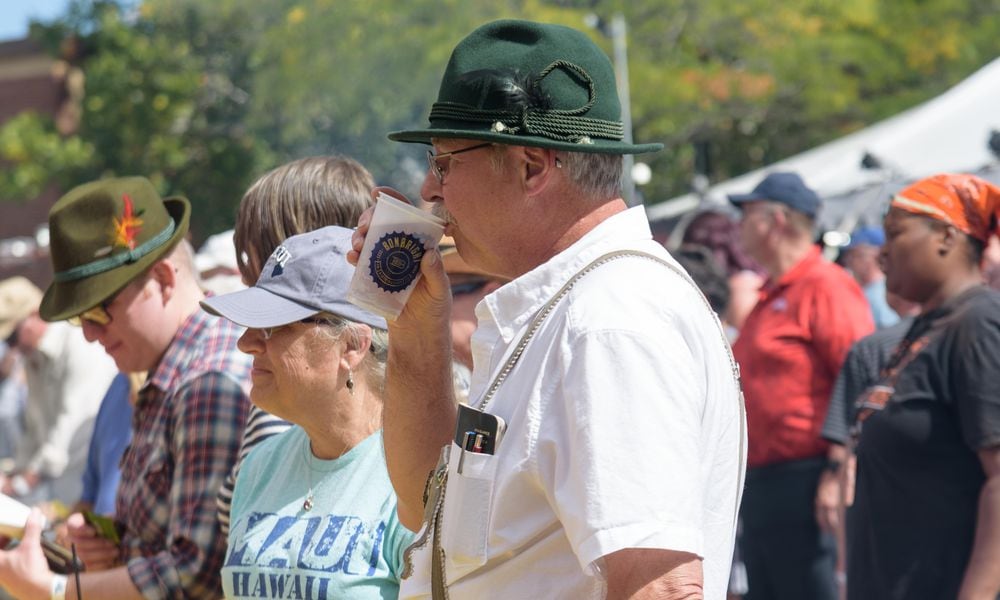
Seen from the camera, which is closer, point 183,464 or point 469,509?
point 469,509

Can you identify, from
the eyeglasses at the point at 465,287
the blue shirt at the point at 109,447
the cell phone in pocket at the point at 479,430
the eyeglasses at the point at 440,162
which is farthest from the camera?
the blue shirt at the point at 109,447

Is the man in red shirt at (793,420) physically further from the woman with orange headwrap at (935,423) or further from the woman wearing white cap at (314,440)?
the woman wearing white cap at (314,440)

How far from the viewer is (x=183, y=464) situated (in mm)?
3209

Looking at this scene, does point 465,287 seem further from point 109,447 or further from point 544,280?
point 544,280

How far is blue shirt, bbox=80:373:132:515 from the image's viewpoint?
4.13 m

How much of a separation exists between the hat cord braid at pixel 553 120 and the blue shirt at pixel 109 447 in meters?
2.61

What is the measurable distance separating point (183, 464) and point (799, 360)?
119 inches

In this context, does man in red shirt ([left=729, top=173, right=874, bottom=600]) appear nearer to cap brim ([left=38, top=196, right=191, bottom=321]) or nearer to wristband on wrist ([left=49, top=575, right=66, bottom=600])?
cap brim ([left=38, top=196, right=191, bottom=321])

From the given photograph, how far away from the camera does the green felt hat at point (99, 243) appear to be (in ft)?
11.5

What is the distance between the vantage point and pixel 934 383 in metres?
3.59

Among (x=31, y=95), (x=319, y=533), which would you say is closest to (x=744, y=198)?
(x=319, y=533)

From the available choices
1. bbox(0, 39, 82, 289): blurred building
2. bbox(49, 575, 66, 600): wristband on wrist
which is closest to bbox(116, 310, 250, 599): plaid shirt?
bbox(49, 575, 66, 600): wristband on wrist

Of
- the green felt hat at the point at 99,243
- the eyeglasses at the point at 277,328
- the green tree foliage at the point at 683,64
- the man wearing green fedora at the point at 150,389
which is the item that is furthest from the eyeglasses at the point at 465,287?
the green tree foliage at the point at 683,64

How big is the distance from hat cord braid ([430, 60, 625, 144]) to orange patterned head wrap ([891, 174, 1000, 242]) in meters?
2.19
